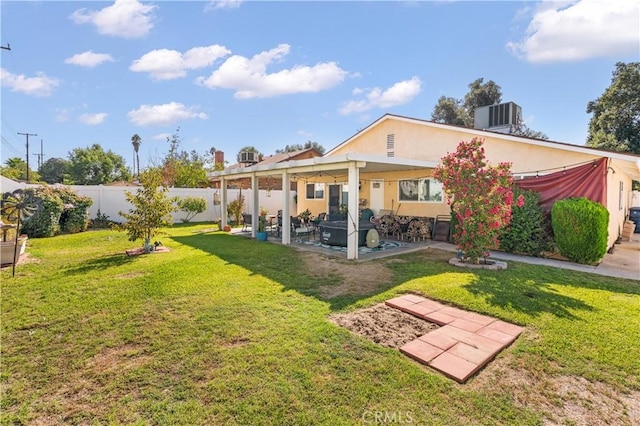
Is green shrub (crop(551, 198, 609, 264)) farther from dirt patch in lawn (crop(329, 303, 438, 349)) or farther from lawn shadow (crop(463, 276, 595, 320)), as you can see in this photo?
dirt patch in lawn (crop(329, 303, 438, 349))

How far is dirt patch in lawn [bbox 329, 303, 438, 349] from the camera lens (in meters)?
4.11

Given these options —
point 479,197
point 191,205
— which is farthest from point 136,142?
point 479,197

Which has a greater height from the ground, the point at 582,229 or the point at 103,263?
the point at 582,229

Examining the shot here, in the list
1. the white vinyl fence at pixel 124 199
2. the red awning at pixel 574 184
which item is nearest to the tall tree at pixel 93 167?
the white vinyl fence at pixel 124 199

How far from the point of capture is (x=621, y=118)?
2212 cm

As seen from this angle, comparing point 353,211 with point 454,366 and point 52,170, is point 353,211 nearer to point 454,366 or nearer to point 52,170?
point 454,366

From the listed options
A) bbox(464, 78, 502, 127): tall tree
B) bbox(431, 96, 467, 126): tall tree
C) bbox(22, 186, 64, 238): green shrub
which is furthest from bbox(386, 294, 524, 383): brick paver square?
bbox(431, 96, 467, 126): tall tree

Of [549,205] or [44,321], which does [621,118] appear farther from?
[44,321]

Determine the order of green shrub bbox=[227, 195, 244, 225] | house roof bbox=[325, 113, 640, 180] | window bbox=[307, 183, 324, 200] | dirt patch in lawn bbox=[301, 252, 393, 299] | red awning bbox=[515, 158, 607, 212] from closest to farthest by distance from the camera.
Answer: dirt patch in lawn bbox=[301, 252, 393, 299] < house roof bbox=[325, 113, 640, 180] < red awning bbox=[515, 158, 607, 212] < window bbox=[307, 183, 324, 200] < green shrub bbox=[227, 195, 244, 225]

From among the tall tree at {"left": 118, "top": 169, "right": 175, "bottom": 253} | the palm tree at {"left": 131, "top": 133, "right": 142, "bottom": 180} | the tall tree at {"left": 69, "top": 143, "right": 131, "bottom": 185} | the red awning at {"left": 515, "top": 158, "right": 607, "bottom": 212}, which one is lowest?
the tall tree at {"left": 118, "top": 169, "right": 175, "bottom": 253}

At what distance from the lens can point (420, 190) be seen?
13.0 metres

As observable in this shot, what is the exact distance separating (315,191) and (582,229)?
12.1 m

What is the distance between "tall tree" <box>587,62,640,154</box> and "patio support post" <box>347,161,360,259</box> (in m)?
23.2

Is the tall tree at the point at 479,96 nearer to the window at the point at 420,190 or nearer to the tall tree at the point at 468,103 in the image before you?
the tall tree at the point at 468,103
